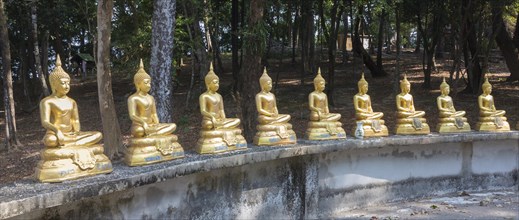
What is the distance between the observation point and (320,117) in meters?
5.75

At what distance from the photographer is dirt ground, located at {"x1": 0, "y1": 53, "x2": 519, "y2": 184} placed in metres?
10.3

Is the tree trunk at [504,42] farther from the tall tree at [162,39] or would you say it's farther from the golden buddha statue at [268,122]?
the golden buddha statue at [268,122]

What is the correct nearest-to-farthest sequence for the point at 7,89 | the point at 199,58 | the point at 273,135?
the point at 273,135
the point at 7,89
the point at 199,58

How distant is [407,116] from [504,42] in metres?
8.96

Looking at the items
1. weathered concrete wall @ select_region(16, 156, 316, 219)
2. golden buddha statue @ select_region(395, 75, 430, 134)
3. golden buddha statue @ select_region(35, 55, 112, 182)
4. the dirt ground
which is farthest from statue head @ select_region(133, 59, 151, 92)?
the dirt ground

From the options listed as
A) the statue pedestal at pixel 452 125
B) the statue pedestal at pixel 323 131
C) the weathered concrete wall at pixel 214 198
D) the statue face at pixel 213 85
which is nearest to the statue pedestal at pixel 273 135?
the weathered concrete wall at pixel 214 198

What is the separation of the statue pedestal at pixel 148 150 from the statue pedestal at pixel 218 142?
1.56 ft

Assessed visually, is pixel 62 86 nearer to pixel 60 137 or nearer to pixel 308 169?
pixel 60 137

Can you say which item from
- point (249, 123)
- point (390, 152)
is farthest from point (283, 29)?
point (390, 152)

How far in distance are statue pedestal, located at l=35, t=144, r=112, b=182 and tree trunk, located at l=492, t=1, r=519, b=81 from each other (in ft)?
34.7

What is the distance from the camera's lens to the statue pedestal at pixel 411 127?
21.5ft

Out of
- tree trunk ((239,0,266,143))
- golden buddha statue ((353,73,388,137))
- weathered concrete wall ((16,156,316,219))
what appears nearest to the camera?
weathered concrete wall ((16,156,316,219))

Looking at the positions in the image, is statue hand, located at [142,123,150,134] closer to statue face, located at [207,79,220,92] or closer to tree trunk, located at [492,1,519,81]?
statue face, located at [207,79,220,92]

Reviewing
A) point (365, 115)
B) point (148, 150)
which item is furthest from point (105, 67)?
point (365, 115)
